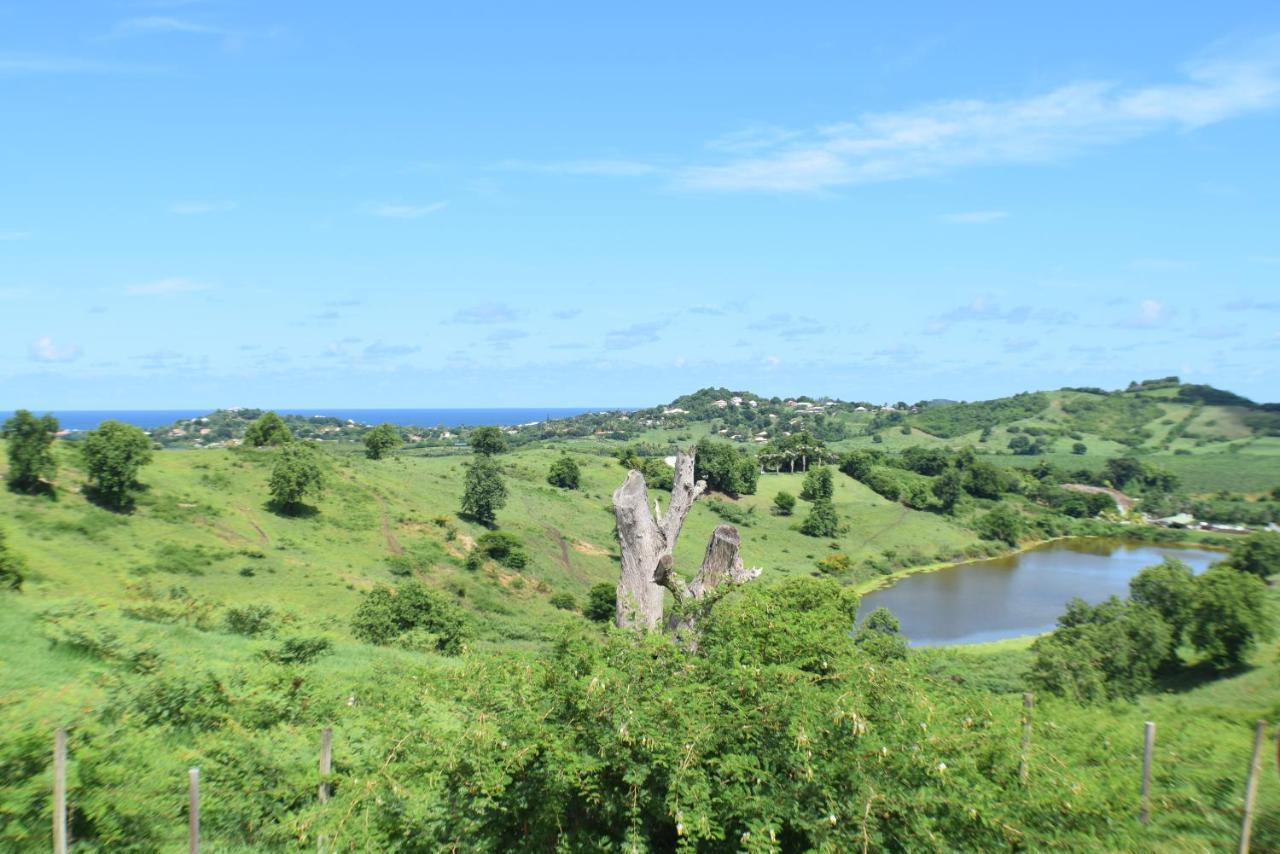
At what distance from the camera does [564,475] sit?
7200 cm

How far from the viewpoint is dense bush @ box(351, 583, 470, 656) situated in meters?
25.3

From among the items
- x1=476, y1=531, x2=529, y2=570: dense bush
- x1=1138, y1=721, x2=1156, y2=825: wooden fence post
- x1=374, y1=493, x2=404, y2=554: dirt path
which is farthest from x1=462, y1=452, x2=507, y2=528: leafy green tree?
x1=1138, y1=721, x2=1156, y2=825: wooden fence post

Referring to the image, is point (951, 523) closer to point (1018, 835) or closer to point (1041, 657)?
point (1041, 657)

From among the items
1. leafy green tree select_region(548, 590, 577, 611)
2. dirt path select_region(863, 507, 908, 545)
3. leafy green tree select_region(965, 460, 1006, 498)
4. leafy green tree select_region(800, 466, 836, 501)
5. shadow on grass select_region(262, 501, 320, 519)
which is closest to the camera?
leafy green tree select_region(548, 590, 577, 611)

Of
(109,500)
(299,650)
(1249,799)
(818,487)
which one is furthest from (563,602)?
(818,487)

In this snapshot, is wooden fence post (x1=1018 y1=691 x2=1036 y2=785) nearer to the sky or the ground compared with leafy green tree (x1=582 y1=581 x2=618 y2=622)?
nearer to the sky

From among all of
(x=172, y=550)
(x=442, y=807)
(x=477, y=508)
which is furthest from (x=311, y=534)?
(x=442, y=807)

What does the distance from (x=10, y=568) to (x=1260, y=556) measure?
68.9 m

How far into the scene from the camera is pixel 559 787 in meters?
5.65

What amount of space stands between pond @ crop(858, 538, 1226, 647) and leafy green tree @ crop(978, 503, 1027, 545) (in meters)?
2.33

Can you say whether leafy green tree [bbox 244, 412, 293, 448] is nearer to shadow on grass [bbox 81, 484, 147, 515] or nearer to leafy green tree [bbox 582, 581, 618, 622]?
shadow on grass [bbox 81, 484, 147, 515]

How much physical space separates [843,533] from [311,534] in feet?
157

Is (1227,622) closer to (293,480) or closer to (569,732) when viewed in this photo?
(569,732)

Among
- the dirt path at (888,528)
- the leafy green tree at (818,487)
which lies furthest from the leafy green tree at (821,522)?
the leafy green tree at (818,487)
